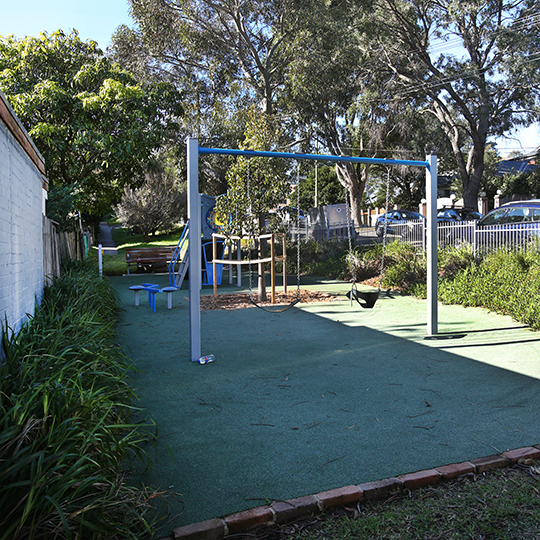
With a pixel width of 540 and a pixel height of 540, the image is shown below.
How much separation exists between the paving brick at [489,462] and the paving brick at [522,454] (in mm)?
53

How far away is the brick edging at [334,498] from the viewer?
2.39m

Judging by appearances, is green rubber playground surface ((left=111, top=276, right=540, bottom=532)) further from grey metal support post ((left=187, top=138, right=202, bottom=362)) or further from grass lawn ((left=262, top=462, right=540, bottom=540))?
grey metal support post ((left=187, top=138, right=202, bottom=362))

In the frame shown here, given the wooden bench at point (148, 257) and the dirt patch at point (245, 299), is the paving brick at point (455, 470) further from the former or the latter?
the wooden bench at point (148, 257)

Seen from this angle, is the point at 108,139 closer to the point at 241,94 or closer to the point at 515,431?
the point at 241,94

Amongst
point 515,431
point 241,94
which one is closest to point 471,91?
point 241,94

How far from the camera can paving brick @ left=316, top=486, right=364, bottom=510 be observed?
2637mm

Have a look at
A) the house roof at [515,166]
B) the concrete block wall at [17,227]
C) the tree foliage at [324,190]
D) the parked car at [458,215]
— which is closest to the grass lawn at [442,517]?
the concrete block wall at [17,227]

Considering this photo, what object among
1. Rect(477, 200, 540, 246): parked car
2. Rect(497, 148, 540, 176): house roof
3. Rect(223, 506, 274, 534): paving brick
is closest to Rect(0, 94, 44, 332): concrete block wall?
Rect(223, 506, 274, 534): paving brick

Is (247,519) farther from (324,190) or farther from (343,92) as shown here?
(324,190)

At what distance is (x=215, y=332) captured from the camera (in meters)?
7.49

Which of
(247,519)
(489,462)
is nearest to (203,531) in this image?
(247,519)

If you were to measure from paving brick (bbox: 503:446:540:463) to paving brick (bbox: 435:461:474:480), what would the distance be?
1.09 ft

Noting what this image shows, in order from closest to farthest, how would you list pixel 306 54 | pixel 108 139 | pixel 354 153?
1. pixel 108 139
2. pixel 306 54
3. pixel 354 153

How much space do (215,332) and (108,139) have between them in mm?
8793
